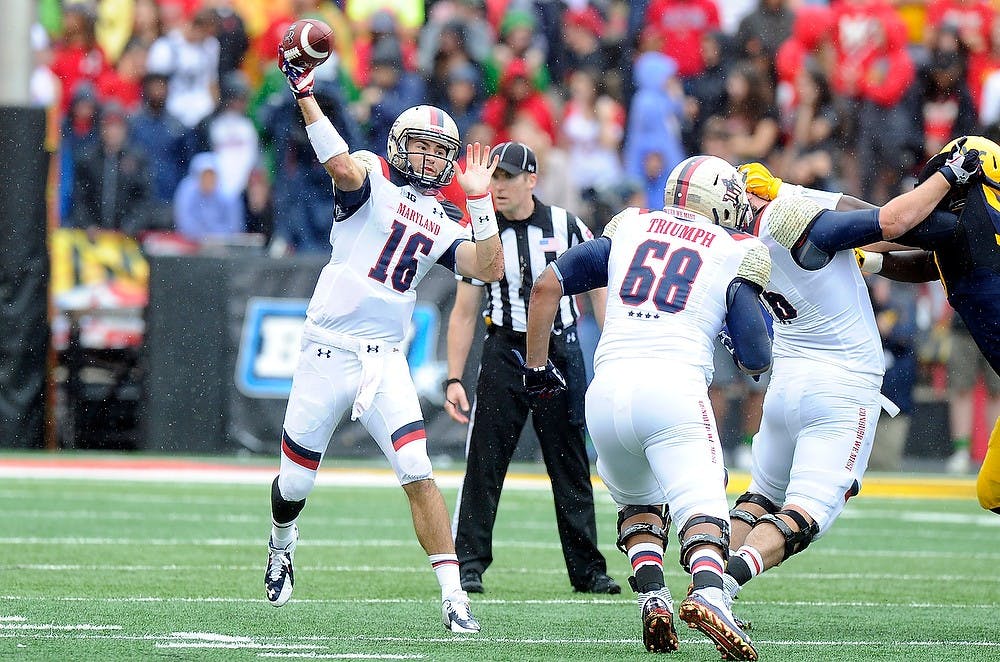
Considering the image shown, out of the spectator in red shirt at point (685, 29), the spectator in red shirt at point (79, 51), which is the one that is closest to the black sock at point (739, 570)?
the spectator in red shirt at point (685, 29)

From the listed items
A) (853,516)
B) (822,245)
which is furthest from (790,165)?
(822,245)

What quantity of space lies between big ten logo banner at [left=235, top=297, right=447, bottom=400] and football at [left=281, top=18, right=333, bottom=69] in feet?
25.0

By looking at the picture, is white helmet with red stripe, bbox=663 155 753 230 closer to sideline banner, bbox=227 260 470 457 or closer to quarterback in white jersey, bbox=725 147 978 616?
quarterback in white jersey, bbox=725 147 978 616

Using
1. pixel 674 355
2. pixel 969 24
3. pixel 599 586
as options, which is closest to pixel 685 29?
pixel 969 24

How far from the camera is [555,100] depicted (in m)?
17.0

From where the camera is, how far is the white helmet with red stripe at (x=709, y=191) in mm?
6195

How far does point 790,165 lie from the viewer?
15398mm

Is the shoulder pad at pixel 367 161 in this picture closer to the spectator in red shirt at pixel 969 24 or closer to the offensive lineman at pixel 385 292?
the offensive lineman at pixel 385 292

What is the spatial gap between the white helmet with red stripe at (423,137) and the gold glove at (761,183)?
1.22m

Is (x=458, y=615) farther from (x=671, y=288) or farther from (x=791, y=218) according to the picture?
(x=791, y=218)

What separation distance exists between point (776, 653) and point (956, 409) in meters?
9.97

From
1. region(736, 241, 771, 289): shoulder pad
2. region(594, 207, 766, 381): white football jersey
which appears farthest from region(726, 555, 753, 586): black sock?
region(736, 241, 771, 289): shoulder pad

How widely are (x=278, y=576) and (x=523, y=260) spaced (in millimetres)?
2146

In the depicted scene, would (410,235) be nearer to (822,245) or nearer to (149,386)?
(822,245)
